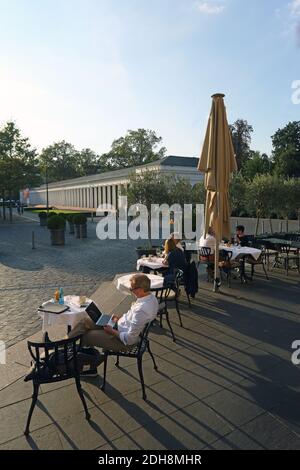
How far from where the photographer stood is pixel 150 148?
9269cm

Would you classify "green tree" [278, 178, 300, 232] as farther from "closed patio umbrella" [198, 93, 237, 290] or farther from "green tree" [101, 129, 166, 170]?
"green tree" [101, 129, 166, 170]

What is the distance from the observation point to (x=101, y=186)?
6131 centimetres

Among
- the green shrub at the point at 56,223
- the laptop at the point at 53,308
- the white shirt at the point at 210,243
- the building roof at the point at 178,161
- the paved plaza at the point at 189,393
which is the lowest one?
the paved plaza at the point at 189,393

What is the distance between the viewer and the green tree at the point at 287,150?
47219 mm

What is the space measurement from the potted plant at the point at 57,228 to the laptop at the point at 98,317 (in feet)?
47.5

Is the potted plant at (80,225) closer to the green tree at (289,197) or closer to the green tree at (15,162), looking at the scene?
the green tree at (289,197)

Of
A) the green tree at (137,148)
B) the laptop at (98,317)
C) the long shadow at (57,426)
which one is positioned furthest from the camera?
the green tree at (137,148)

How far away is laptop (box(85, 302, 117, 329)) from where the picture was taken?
14.0 feet

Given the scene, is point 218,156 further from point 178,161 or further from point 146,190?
point 178,161

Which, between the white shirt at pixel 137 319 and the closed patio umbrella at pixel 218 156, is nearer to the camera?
the white shirt at pixel 137 319

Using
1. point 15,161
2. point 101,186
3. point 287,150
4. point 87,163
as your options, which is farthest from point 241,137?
point 87,163

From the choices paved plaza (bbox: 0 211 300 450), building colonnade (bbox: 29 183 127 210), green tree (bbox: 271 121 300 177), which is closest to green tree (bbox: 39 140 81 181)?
building colonnade (bbox: 29 183 127 210)

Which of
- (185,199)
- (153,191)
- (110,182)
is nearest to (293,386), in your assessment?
(153,191)

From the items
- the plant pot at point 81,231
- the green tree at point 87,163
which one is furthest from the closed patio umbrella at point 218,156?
the green tree at point 87,163
